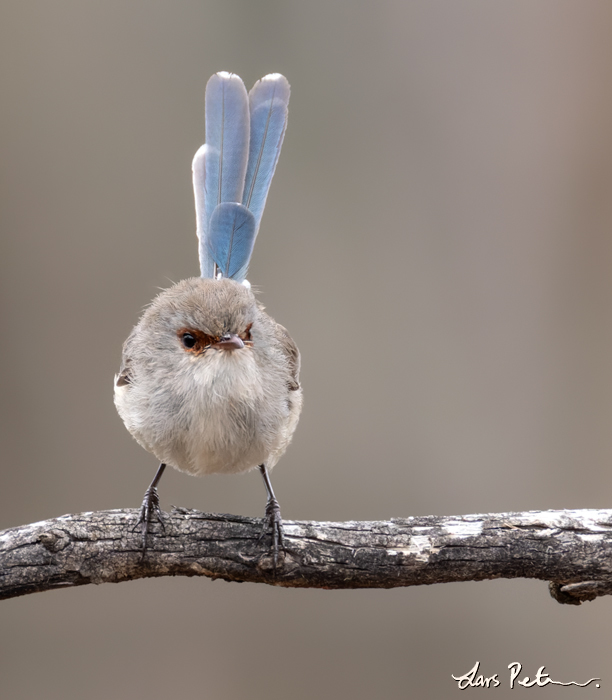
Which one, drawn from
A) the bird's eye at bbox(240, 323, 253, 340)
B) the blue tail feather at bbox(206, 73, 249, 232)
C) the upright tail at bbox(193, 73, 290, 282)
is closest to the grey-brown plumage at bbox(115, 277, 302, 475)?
the bird's eye at bbox(240, 323, 253, 340)

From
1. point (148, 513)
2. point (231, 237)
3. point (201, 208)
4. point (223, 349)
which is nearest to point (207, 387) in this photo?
point (223, 349)

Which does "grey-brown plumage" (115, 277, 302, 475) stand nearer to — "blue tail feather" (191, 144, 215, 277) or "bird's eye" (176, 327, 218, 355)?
"bird's eye" (176, 327, 218, 355)

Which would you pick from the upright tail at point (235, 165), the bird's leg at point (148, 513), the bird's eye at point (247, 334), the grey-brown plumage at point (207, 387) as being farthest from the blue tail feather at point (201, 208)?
the bird's leg at point (148, 513)

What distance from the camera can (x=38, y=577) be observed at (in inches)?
63.9

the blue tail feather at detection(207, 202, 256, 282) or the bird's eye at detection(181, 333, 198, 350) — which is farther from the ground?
the blue tail feather at detection(207, 202, 256, 282)

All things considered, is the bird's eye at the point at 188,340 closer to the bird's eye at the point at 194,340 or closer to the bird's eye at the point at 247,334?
the bird's eye at the point at 194,340

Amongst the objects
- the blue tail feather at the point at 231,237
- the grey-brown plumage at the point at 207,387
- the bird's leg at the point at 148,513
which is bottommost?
the bird's leg at the point at 148,513

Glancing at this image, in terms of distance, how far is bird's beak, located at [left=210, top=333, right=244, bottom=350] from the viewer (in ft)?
5.45

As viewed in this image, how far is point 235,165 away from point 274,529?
1.09 metres

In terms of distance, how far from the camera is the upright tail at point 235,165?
6.79 ft

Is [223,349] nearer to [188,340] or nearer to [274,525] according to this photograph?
[188,340]

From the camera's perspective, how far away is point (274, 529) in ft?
5.75

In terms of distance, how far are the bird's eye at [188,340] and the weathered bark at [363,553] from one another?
0.44 meters

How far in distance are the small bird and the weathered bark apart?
6 cm
